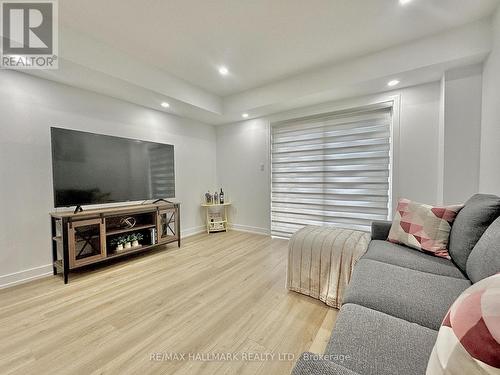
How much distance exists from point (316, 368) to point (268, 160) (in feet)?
11.3

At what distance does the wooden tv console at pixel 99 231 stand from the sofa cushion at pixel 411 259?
257cm

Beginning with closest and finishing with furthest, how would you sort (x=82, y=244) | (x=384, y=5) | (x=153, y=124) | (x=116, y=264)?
(x=384, y=5)
(x=82, y=244)
(x=116, y=264)
(x=153, y=124)

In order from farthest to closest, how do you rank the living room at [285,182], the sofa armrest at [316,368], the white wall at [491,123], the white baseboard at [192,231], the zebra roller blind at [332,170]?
the white baseboard at [192,231], the zebra roller blind at [332,170], the white wall at [491,123], the living room at [285,182], the sofa armrest at [316,368]

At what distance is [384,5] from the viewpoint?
1767mm

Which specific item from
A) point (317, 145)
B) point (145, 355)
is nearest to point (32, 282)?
point (145, 355)

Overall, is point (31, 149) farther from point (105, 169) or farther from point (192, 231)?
point (192, 231)

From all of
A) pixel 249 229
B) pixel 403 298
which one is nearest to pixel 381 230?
pixel 403 298

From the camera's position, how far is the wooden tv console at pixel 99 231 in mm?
2156

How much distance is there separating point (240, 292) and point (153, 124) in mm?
2817

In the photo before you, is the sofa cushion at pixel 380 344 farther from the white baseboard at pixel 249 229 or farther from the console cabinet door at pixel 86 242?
the white baseboard at pixel 249 229

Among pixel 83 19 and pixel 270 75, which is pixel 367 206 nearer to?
pixel 270 75

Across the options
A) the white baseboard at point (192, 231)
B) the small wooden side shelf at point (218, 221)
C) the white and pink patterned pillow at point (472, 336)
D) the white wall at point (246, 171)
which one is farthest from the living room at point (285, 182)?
the small wooden side shelf at point (218, 221)

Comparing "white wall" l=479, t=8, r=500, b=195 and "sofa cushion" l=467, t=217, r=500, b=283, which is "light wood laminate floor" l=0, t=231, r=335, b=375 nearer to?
"sofa cushion" l=467, t=217, r=500, b=283

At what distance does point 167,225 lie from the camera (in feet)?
10.5
